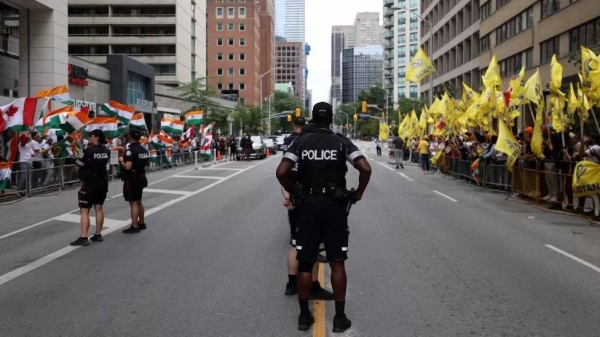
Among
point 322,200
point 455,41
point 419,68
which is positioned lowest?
point 322,200

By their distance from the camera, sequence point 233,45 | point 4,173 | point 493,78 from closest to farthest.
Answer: point 4,173
point 493,78
point 233,45

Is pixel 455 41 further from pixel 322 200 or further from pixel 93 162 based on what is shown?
pixel 322 200

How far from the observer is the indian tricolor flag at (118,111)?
2205 cm

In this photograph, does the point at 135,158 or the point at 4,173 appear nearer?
the point at 135,158

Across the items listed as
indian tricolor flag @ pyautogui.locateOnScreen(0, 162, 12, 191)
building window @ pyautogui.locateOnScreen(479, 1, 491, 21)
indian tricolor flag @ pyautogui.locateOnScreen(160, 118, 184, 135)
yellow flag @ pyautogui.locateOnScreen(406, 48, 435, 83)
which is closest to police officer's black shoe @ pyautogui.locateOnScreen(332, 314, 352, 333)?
indian tricolor flag @ pyautogui.locateOnScreen(0, 162, 12, 191)

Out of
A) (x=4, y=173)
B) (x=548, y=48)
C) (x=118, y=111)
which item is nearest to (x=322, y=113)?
(x=4, y=173)

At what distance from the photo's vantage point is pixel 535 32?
39469 millimetres

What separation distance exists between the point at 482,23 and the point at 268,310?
52.6 m

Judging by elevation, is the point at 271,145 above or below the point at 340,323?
above

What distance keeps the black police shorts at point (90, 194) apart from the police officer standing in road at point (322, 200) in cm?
522

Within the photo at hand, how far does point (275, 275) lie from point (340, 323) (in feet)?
Result: 6.92

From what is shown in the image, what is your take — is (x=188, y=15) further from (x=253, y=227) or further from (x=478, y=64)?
(x=253, y=227)

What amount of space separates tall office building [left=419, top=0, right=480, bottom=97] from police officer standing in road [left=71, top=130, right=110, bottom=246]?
43.5 meters

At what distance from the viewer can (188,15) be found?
68250mm
